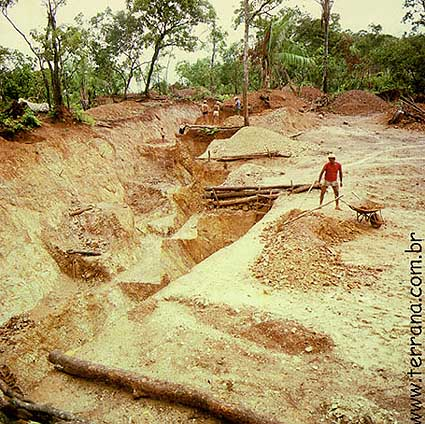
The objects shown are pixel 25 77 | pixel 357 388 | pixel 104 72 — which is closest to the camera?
pixel 357 388

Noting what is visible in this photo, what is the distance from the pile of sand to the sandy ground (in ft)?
20.9

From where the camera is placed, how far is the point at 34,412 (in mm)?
4738

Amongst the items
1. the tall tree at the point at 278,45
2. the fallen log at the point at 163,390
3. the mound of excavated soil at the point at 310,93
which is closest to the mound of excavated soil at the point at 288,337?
the fallen log at the point at 163,390

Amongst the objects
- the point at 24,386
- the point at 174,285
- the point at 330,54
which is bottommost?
the point at 24,386

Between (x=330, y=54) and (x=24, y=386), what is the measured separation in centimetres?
3582

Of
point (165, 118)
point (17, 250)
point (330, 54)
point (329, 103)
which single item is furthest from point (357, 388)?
point (330, 54)

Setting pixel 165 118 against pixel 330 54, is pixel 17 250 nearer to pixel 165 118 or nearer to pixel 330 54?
pixel 165 118

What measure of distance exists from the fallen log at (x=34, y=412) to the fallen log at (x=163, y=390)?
0.91 metres

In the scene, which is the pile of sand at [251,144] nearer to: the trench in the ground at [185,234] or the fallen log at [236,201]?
the trench in the ground at [185,234]

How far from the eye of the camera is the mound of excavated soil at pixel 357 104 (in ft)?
85.3

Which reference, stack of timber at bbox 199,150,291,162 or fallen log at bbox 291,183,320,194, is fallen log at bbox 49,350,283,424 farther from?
stack of timber at bbox 199,150,291,162

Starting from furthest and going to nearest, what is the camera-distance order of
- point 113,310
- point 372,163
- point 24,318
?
point 372,163 < point 113,310 < point 24,318

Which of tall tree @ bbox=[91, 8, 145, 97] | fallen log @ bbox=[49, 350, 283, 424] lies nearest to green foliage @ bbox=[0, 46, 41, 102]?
tall tree @ bbox=[91, 8, 145, 97]

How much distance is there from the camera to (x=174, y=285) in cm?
810
